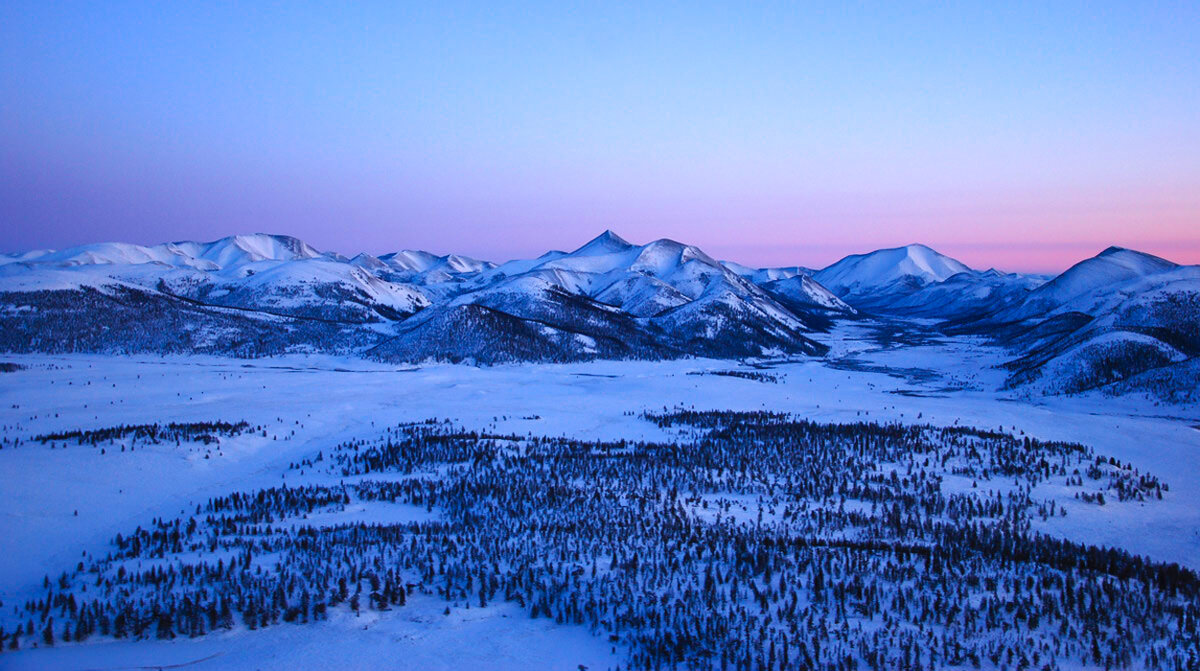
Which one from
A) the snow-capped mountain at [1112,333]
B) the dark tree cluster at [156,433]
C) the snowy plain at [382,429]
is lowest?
the snowy plain at [382,429]

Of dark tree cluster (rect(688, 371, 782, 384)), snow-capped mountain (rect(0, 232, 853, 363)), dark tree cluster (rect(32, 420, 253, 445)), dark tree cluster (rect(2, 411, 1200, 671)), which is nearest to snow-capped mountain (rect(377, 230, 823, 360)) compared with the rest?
snow-capped mountain (rect(0, 232, 853, 363))

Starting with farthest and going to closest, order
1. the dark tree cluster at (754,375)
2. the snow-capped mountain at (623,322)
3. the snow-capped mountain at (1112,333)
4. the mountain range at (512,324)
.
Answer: the snow-capped mountain at (623,322) → the dark tree cluster at (754,375) → the mountain range at (512,324) → the snow-capped mountain at (1112,333)

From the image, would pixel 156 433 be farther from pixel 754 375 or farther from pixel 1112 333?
pixel 1112 333

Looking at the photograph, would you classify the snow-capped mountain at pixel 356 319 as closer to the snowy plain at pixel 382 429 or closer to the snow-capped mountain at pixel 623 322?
the snow-capped mountain at pixel 623 322

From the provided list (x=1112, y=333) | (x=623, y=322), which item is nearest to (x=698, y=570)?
(x=1112, y=333)

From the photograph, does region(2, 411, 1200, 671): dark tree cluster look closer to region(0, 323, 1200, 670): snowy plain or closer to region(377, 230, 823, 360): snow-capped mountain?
region(0, 323, 1200, 670): snowy plain

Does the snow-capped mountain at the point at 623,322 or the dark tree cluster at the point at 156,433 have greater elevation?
the snow-capped mountain at the point at 623,322

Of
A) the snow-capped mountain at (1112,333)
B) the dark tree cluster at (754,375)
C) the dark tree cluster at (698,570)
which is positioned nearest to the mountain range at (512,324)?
the snow-capped mountain at (1112,333)
